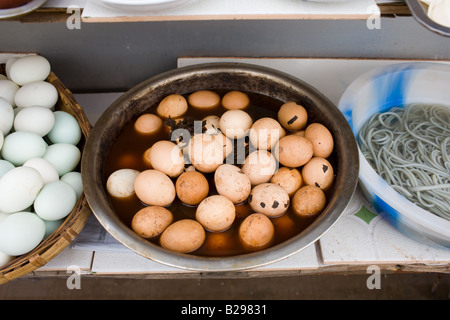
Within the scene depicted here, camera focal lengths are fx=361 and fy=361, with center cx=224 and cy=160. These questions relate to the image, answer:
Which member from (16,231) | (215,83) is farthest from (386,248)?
(16,231)

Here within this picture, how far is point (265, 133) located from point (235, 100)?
0.20 metres

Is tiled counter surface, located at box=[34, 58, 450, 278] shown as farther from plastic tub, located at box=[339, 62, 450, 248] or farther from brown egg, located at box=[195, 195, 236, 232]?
brown egg, located at box=[195, 195, 236, 232]

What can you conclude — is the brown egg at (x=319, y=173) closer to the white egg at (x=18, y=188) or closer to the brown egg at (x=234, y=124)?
the brown egg at (x=234, y=124)

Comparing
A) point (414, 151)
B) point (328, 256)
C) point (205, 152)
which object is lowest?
point (328, 256)

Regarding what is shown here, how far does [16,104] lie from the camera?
133 centimetres

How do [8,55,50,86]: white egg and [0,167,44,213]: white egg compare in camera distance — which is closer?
[0,167,44,213]: white egg

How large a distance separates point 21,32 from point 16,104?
0.39 m

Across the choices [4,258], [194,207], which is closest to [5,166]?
[4,258]

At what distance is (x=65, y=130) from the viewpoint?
129cm

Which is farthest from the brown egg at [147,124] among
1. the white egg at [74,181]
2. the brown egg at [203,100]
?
the white egg at [74,181]

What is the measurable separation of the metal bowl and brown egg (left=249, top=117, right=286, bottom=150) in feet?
0.51

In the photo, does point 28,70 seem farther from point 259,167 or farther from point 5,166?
point 259,167

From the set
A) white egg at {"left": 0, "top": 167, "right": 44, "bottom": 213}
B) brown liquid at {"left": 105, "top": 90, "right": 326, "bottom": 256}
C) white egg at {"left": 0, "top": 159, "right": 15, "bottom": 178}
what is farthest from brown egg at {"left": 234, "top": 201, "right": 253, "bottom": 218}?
white egg at {"left": 0, "top": 159, "right": 15, "bottom": 178}

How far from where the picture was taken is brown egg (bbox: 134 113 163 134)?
129 centimetres
